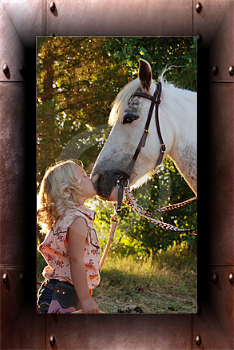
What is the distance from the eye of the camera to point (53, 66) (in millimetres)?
2064

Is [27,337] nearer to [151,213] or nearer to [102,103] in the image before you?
[151,213]

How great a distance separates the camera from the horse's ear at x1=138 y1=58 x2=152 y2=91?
195cm

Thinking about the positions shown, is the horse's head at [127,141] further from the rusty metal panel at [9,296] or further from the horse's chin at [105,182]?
the rusty metal panel at [9,296]

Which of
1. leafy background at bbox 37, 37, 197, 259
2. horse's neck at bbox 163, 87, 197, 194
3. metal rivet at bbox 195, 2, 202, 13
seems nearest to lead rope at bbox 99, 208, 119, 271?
leafy background at bbox 37, 37, 197, 259

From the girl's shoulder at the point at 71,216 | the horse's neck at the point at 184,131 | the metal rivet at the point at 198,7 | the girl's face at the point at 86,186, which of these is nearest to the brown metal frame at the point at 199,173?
the metal rivet at the point at 198,7

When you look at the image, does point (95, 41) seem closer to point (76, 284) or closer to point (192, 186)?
point (192, 186)

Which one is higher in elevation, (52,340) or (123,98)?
(123,98)

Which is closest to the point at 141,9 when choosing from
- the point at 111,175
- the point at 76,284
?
the point at 111,175

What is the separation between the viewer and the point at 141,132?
198 centimetres

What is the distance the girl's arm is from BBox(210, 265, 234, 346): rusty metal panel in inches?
31.0

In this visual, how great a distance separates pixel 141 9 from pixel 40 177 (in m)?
1.19

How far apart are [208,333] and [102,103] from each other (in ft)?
5.03

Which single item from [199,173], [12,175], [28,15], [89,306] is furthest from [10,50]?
[89,306]

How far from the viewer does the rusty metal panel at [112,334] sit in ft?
6.86
